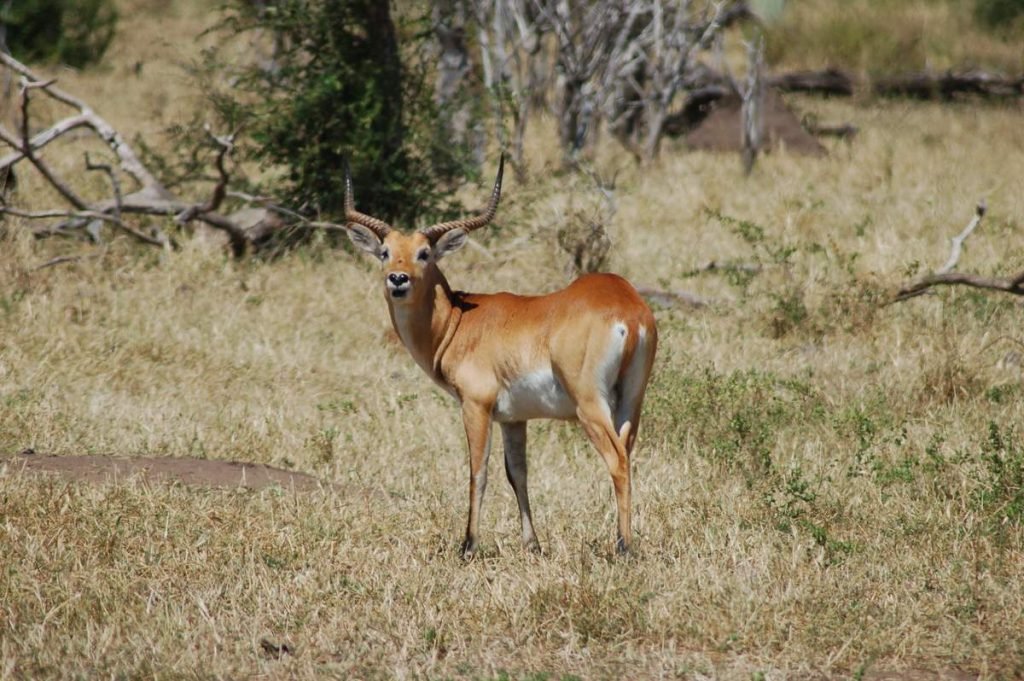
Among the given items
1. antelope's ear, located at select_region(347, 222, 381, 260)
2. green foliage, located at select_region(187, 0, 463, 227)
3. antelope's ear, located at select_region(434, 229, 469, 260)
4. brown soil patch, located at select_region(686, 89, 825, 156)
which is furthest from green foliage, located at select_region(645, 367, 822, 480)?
brown soil patch, located at select_region(686, 89, 825, 156)

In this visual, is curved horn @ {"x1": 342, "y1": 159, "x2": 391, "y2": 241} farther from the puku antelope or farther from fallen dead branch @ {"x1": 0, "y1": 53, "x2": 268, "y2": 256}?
fallen dead branch @ {"x1": 0, "y1": 53, "x2": 268, "y2": 256}

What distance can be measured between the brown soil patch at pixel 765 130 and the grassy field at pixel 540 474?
379 centimetres

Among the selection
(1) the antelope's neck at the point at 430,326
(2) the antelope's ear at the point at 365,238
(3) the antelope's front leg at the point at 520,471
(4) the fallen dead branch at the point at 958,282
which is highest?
(2) the antelope's ear at the point at 365,238

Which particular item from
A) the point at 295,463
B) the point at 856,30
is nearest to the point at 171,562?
the point at 295,463

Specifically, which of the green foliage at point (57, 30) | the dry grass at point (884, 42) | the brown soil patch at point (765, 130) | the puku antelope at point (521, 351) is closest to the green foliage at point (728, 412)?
the puku antelope at point (521, 351)

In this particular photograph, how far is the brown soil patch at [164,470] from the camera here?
6.66 m

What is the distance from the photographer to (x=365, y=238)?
6.83 m

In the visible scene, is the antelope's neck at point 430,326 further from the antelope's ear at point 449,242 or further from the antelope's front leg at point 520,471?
the antelope's front leg at point 520,471

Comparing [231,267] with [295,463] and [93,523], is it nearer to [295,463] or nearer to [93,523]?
[295,463]

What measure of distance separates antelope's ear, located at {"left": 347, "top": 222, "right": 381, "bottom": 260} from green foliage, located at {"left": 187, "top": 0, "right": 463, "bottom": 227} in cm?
489

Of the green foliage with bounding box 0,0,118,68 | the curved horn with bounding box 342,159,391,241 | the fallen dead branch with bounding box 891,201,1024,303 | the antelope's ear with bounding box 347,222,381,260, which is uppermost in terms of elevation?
the green foliage with bounding box 0,0,118,68

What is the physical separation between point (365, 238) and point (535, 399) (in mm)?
1371

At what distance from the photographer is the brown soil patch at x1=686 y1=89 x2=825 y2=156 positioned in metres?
17.0

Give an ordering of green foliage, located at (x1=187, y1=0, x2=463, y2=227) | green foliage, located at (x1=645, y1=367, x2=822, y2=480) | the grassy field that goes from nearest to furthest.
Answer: the grassy field, green foliage, located at (x1=645, y1=367, x2=822, y2=480), green foliage, located at (x1=187, y1=0, x2=463, y2=227)
